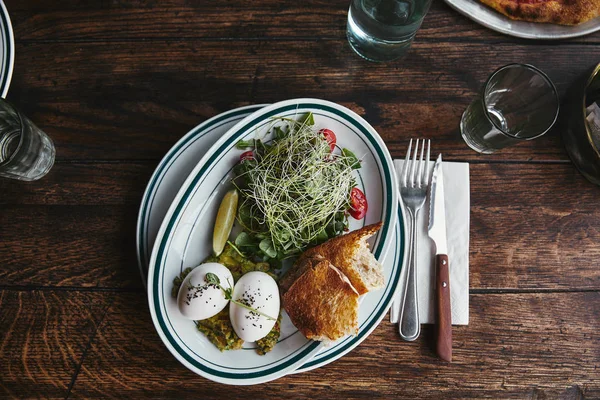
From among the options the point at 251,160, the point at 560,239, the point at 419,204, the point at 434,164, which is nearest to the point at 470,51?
the point at 434,164

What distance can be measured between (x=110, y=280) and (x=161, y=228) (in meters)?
0.32

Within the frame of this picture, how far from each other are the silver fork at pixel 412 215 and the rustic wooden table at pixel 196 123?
0.06m

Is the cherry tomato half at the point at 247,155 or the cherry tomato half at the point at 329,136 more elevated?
the cherry tomato half at the point at 329,136

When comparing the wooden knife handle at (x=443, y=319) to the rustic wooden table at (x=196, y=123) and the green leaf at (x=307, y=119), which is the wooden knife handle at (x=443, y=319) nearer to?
the rustic wooden table at (x=196, y=123)

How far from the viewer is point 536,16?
1.47 m

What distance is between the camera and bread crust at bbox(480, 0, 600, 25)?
1457 millimetres

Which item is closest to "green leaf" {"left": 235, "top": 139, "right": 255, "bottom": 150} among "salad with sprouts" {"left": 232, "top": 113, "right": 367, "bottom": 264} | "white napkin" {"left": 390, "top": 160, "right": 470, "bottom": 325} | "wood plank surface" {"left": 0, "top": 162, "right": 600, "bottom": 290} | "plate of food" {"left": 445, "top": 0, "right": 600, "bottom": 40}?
"salad with sprouts" {"left": 232, "top": 113, "right": 367, "bottom": 264}

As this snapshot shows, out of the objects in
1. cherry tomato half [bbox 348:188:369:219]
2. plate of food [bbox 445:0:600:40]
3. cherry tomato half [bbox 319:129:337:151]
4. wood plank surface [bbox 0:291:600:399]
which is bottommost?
wood plank surface [bbox 0:291:600:399]

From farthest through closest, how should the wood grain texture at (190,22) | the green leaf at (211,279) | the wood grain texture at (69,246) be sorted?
the wood grain texture at (190,22) < the wood grain texture at (69,246) < the green leaf at (211,279)

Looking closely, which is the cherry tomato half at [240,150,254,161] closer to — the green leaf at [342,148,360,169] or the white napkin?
the green leaf at [342,148,360,169]

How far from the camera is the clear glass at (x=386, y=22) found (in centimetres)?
137

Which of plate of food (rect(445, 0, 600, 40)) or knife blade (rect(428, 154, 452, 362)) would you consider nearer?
knife blade (rect(428, 154, 452, 362))

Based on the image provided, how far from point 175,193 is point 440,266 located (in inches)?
31.2

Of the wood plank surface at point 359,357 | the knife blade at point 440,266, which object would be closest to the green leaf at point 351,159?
the knife blade at point 440,266
